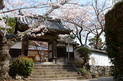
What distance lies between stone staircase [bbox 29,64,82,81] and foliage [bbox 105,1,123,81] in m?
3.75

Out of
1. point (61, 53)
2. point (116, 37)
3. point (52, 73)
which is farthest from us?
point (61, 53)

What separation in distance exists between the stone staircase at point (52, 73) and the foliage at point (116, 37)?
12.3 ft

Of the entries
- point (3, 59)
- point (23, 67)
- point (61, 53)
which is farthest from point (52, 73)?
point (61, 53)

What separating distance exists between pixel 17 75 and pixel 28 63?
93 cm

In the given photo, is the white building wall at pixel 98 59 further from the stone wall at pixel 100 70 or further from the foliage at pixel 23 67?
the foliage at pixel 23 67

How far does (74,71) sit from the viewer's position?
9.08 m

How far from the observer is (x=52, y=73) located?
8188 mm

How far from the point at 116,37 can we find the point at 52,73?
5189mm

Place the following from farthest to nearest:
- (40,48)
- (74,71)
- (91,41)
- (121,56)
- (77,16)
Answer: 1. (91,41)
2. (40,48)
3. (77,16)
4. (74,71)
5. (121,56)

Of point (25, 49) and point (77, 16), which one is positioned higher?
point (77, 16)

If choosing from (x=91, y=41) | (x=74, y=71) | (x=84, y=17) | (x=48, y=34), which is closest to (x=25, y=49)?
(x=48, y=34)

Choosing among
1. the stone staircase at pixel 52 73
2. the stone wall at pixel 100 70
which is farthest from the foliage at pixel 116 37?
the stone wall at pixel 100 70

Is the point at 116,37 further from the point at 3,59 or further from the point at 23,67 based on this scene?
the point at 23,67

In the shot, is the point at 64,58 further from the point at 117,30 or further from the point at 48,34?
the point at 117,30
